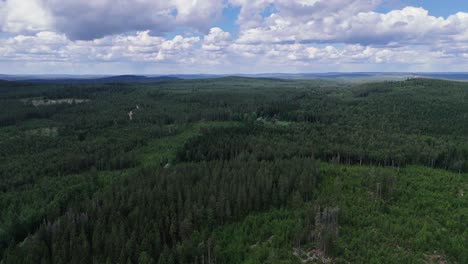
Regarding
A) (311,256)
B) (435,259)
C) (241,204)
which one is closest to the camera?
(311,256)

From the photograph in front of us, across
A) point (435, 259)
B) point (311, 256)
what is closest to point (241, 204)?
point (311, 256)

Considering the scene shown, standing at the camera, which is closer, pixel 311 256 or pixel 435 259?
pixel 311 256

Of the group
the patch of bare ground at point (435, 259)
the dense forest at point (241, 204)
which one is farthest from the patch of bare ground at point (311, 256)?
the patch of bare ground at point (435, 259)

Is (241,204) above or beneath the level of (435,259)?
above

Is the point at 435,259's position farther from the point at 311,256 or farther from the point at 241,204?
the point at 241,204

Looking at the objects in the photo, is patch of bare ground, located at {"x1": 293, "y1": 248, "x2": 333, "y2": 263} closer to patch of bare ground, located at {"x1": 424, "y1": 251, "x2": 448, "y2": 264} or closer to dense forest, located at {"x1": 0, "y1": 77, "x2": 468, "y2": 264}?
dense forest, located at {"x1": 0, "y1": 77, "x2": 468, "y2": 264}

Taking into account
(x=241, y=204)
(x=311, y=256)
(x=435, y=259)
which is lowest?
(x=435, y=259)

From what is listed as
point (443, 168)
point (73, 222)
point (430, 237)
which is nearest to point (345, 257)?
point (430, 237)

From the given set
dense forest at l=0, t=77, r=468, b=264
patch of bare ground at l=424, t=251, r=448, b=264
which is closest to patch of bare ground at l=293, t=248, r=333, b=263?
dense forest at l=0, t=77, r=468, b=264

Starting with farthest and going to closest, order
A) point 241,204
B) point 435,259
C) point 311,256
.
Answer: point 241,204
point 435,259
point 311,256

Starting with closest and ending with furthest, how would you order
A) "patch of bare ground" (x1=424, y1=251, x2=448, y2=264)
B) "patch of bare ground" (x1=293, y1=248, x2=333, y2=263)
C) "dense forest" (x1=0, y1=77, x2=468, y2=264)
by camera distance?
1. "patch of bare ground" (x1=293, y1=248, x2=333, y2=263)
2. "patch of bare ground" (x1=424, y1=251, x2=448, y2=264)
3. "dense forest" (x1=0, y1=77, x2=468, y2=264)

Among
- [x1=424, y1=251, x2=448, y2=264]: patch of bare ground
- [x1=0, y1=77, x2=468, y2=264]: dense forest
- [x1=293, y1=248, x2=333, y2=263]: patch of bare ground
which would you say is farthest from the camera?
[x1=0, y1=77, x2=468, y2=264]: dense forest

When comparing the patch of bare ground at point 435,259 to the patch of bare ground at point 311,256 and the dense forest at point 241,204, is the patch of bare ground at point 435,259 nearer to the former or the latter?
the dense forest at point 241,204
